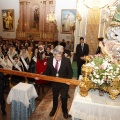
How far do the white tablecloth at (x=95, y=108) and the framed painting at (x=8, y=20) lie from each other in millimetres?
16547

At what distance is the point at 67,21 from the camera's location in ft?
54.6

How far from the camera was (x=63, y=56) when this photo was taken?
13.9 ft

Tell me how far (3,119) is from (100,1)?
5.53 metres

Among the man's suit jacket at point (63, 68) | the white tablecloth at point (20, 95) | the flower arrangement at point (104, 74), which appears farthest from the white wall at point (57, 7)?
the flower arrangement at point (104, 74)

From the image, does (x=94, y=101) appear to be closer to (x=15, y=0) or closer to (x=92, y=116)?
(x=92, y=116)

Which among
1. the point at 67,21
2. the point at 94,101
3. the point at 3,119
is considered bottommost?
the point at 3,119

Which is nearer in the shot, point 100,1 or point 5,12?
point 100,1

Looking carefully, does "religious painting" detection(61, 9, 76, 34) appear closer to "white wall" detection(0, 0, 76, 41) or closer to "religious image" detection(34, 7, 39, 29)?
"white wall" detection(0, 0, 76, 41)

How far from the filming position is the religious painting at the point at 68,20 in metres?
16.4

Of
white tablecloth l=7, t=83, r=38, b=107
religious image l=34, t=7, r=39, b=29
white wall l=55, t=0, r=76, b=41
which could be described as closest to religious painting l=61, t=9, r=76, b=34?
white wall l=55, t=0, r=76, b=41

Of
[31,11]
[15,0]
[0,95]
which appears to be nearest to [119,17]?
[0,95]

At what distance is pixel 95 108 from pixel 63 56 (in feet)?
5.17

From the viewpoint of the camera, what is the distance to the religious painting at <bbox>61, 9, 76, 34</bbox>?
16392 mm

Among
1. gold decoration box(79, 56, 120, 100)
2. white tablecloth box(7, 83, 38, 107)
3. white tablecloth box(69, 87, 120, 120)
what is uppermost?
gold decoration box(79, 56, 120, 100)
